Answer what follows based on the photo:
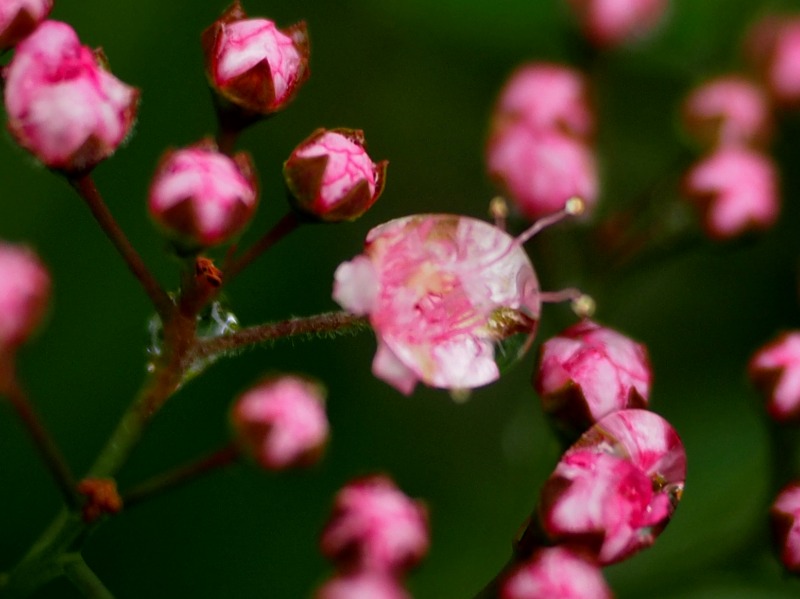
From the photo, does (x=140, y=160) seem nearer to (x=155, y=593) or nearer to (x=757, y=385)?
(x=155, y=593)

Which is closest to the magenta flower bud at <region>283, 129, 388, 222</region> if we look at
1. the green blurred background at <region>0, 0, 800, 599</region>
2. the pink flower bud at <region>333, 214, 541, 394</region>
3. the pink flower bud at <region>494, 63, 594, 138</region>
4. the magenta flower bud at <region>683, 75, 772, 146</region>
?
the pink flower bud at <region>333, 214, 541, 394</region>

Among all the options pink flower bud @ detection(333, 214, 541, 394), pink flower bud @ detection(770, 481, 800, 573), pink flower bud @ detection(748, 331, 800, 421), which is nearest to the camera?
pink flower bud @ detection(333, 214, 541, 394)

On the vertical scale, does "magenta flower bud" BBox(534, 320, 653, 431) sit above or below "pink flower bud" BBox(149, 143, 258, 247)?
below

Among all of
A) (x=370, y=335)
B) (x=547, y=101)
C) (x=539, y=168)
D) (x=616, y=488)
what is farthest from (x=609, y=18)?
(x=616, y=488)

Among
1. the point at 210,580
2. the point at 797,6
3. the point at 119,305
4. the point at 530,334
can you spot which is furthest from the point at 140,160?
the point at 797,6

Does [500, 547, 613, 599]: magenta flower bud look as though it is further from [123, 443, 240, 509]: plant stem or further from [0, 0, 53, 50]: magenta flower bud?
[0, 0, 53, 50]: magenta flower bud

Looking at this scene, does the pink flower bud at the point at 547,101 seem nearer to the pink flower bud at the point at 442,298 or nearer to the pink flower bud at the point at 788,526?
the pink flower bud at the point at 442,298
